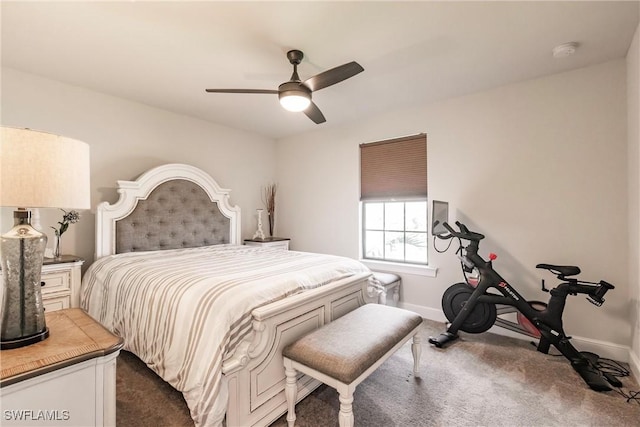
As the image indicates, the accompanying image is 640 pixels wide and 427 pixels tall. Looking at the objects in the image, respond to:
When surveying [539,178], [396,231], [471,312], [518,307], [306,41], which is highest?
[306,41]

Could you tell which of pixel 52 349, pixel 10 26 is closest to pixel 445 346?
pixel 52 349

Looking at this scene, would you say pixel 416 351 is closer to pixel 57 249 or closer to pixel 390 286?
pixel 390 286

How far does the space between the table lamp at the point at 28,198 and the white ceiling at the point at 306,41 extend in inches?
49.7

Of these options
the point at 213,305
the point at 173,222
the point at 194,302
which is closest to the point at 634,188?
the point at 213,305

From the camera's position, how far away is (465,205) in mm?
3078

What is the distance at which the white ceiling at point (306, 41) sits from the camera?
1.80 m

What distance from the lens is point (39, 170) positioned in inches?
39.2

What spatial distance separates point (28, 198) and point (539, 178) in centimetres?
351

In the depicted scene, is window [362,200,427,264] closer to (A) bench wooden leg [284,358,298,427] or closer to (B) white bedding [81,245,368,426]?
(B) white bedding [81,245,368,426]

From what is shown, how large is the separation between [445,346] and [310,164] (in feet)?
9.58

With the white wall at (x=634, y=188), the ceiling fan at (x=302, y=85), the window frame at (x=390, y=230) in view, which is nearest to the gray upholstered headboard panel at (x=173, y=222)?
the ceiling fan at (x=302, y=85)

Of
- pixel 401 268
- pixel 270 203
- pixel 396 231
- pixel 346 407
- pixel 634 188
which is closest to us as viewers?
pixel 346 407

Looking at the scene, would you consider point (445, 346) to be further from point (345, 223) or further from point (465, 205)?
point (345, 223)

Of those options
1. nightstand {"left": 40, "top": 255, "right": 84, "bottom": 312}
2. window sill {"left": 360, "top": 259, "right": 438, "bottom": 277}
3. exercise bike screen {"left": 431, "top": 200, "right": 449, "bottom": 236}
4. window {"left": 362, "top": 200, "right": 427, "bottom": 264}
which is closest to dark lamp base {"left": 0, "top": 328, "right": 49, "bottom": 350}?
nightstand {"left": 40, "top": 255, "right": 84, "bottom": 312}
